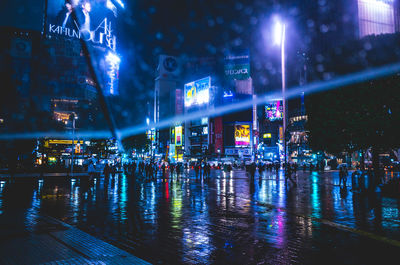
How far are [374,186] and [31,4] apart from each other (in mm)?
17217

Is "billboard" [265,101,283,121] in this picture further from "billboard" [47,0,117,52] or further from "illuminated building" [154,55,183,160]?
"billboard" [47,0,117,52]

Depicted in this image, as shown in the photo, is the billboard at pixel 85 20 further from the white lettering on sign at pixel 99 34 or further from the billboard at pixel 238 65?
the billboard at pixel 238 65

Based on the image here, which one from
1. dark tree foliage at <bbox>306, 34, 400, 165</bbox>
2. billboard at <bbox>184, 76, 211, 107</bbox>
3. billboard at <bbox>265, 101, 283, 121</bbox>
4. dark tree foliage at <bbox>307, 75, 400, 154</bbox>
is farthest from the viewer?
billboard at <bbox>265, 101, 283, 121</bbox>

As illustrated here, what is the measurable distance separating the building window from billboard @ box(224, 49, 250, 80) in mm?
45898

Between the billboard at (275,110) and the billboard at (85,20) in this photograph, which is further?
the billboard at (275,110)

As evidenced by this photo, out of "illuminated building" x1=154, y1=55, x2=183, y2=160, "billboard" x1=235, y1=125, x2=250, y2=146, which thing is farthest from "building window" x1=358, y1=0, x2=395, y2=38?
"illuminated building" x1=154, y1=55, x2=183, y2=160

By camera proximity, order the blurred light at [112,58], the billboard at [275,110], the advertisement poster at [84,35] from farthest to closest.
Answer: the billboard at [275,110]
the blurred light at [112,58]
the advertisement poster at [84,35]

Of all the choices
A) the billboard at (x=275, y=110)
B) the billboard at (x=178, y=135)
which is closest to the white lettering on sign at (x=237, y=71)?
the billboard at (x=275, y=110)

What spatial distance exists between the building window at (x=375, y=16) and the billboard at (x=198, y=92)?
47.7m

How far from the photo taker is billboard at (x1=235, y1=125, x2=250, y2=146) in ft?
312

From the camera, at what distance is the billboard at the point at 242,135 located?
95175mm

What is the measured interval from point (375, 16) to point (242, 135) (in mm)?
52341

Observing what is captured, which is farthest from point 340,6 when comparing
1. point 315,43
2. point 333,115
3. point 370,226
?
point 370,226

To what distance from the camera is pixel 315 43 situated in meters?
97.4
